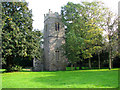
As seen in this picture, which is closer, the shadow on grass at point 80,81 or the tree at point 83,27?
the shadow on grass at point 80,81

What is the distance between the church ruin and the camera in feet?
93.4

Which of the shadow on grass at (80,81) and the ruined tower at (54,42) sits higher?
the ruined tower at (54,42)

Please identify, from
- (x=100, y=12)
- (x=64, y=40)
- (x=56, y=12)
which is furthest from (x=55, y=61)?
(x=100, y=12)

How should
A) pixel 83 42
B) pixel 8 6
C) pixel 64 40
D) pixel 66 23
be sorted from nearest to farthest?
pixel 8 6 → pixel 83 42 → pixel 66 23 → pixel 64 40

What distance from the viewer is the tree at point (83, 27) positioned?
23173 millimetres

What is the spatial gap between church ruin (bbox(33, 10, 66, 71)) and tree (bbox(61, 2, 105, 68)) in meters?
1.82

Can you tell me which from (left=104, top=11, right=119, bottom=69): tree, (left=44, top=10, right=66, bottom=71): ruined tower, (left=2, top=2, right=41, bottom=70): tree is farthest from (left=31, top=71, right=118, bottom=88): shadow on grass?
(left=44, top=10, right=66, bottom=71): ruined tower

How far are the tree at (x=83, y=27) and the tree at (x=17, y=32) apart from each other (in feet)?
22.5

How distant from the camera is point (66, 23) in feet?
93.5

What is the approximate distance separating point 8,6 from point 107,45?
1615 centimetres

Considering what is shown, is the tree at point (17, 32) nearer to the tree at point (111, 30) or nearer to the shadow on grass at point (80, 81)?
the shadow on grass at point (80, 81)

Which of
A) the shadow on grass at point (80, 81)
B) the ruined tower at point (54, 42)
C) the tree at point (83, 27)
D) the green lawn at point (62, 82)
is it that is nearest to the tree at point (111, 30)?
the tree at point (83, 27)

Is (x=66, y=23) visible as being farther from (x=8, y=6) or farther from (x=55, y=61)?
(x=8, y=6)

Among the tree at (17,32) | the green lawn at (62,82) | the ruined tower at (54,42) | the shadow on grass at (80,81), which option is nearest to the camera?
the green lawn at (62,82)
